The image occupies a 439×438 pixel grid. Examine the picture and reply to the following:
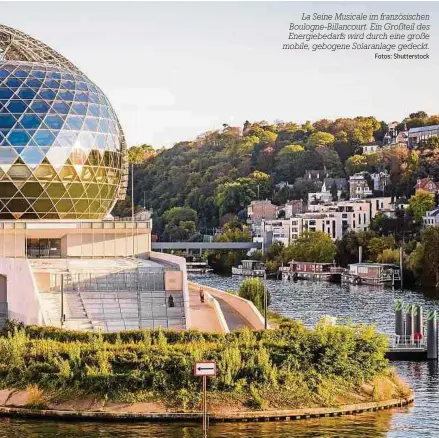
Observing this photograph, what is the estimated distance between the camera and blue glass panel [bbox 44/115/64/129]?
52062 millimetres

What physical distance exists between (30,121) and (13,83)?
2295 millimetres

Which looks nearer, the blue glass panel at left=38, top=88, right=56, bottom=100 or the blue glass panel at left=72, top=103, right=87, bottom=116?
the blue glass panel at left=38, top=88, right=56, bottom=100

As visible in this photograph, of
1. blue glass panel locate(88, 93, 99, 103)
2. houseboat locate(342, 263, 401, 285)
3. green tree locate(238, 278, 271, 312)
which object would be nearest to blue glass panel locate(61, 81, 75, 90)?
blue glass panel locate(88, 93, 99, 103)

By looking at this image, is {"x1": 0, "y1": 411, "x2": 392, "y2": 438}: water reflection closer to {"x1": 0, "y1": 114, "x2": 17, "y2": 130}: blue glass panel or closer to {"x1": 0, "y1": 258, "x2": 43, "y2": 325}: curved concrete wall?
{"x1": 0, "y1": 258, "x2": 43, "y2": 325}: curved concrete wall

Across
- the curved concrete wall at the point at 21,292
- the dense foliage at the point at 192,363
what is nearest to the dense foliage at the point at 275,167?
the curved concrete wall at the point at 21,292

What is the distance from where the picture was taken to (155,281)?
46.2m

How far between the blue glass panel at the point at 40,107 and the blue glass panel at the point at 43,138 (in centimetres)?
90

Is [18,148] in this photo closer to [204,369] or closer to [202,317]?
[202,317]

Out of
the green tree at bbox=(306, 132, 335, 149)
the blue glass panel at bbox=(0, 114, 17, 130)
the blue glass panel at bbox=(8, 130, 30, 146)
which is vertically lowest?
the blue glass panel at bbox=(8, 130, 30, 146)

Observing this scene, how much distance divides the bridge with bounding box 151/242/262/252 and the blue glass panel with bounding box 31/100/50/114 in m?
89.0

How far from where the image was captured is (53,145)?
51875 millimetres

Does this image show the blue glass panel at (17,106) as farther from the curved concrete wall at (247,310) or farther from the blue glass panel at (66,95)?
the curved concrete wall at (247,310)

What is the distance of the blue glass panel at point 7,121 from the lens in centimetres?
5150

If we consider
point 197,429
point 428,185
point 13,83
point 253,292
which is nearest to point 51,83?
point 13,83
